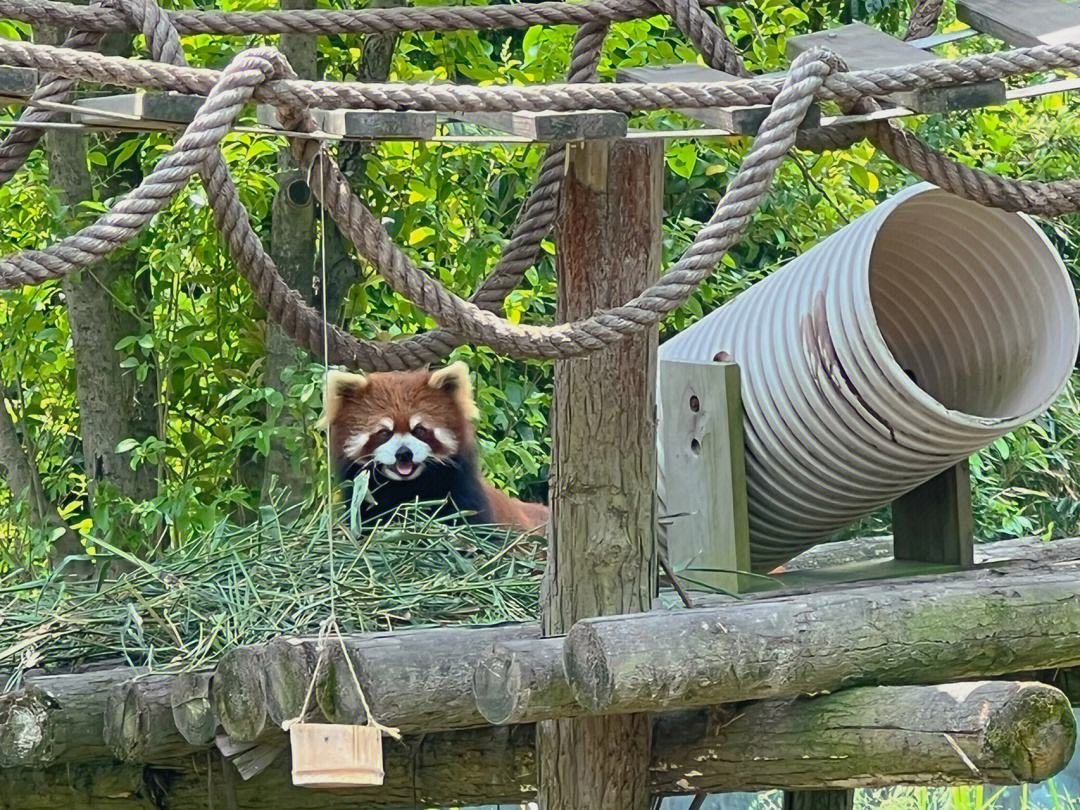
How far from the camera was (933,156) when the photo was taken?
3109 mm

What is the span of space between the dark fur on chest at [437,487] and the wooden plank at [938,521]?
1238 mm

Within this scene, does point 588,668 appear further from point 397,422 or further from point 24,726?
point 397,422

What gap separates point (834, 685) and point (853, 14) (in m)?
3.97

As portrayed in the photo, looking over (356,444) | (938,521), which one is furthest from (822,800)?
(356,444)

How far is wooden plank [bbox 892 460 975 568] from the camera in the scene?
3.91 metres

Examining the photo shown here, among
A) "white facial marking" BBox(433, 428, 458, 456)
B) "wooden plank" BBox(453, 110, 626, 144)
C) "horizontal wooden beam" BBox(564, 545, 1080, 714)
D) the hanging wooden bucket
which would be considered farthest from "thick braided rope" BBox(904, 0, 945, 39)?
the hanging wooden bucket

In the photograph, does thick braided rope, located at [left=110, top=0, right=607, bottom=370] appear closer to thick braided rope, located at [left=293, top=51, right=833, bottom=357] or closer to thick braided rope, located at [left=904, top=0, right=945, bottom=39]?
thick braided rope, located at [left=293, top=51, right=833, bottom=357]

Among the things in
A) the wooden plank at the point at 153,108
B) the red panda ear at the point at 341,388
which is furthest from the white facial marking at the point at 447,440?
the wooden plank at the point at 153,108

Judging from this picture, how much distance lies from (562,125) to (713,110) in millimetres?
346

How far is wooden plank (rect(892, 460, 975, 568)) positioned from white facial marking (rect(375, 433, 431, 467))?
1.42m

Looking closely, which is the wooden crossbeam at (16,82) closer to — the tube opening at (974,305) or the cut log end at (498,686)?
the cut log end at (498,686)

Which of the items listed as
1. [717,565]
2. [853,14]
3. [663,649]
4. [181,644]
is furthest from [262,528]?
[853,14]

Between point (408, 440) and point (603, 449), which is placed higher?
point (603, 449)

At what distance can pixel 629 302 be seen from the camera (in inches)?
110
